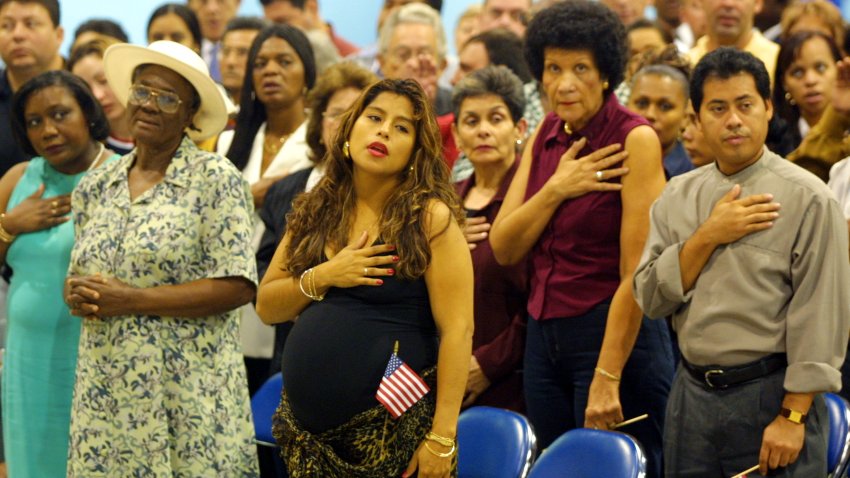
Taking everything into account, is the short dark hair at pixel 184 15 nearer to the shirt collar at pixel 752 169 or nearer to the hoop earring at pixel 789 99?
the hoop earring at pixel 789 99

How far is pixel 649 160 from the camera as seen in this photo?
12.2ft

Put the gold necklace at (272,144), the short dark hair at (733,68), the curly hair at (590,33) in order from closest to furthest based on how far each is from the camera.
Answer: the short dark hair at (733,68), the curly hair at (590,33), the gold necklace at (272,144)

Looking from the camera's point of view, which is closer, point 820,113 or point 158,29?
point 820,113

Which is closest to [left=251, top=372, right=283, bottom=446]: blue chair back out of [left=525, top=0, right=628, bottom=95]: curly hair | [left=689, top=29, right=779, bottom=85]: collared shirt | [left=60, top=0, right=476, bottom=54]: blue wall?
[left=525, top=0, right=628, bottom=95]: curly hair

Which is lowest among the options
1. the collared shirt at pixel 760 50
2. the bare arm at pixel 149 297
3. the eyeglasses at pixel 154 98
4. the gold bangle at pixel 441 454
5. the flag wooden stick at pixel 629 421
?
the flag wooden stick at pixel 629 421

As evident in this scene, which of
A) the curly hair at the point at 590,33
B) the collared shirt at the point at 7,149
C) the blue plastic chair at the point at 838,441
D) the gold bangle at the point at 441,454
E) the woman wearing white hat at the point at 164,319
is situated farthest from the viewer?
the collared shirt at the point at 7,149

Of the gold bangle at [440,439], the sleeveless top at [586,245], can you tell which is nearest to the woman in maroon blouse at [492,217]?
the sleeveless top at [586,245]

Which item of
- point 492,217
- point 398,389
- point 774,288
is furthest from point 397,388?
point 492,217

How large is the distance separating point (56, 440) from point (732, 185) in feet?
7.96

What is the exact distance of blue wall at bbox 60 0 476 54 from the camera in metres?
8.86

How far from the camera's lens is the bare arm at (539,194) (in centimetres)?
375

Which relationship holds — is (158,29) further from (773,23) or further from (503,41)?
(773,23)

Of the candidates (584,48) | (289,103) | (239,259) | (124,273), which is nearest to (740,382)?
(584,48)

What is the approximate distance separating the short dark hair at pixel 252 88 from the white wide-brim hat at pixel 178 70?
47.9 inches
